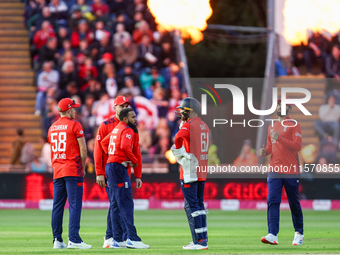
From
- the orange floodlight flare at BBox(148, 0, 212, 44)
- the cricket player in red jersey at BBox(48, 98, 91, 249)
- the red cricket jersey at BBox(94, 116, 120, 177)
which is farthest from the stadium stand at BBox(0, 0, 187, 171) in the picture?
the cricket player in red jersey at BBox(48, 98, 91, 249)

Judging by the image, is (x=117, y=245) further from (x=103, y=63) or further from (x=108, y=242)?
(x=103, y=63)

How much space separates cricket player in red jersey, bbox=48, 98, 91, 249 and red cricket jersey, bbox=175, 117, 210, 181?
163 centimetres

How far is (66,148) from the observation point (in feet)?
33.6

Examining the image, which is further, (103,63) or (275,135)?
(103,63)

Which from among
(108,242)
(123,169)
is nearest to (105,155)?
(123,169)

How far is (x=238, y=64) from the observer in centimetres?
4494

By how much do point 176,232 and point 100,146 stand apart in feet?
11.5

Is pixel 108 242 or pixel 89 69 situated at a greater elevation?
pixel 89 69

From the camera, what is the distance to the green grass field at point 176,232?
994 centimetres

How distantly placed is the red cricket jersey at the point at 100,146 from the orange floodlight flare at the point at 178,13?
45.1 ft

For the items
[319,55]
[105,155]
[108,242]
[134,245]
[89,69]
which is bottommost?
[108,242]

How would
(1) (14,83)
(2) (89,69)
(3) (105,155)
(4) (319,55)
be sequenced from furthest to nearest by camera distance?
(1) (14,83), (4) (319,55), (2) (89,69), (3) (105,155)

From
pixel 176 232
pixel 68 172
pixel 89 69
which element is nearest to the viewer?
pixel 68 172

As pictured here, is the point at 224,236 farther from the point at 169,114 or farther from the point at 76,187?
the point at 169,114
